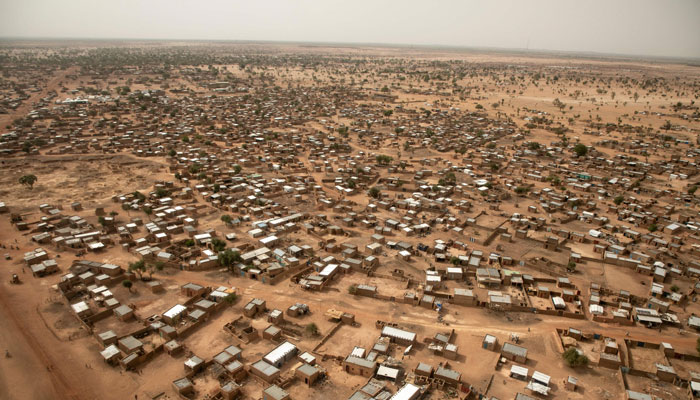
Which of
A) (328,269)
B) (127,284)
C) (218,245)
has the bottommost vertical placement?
Result: (127,284)

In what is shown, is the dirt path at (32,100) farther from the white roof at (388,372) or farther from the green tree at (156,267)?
the white roof at (388,372)

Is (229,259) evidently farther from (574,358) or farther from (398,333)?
(574,358)

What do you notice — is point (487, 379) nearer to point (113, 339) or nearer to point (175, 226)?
point (113, 339)

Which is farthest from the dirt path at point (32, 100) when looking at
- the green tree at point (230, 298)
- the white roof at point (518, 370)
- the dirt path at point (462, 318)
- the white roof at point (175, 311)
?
the white roof at point (518, 370)

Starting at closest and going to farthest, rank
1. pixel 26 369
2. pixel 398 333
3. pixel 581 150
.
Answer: pixel 26 369 → pixel 398 333 → pixel 581 150

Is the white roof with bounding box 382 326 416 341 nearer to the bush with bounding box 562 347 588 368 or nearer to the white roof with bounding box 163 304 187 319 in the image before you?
the bush with bounding box 562 347 588 368

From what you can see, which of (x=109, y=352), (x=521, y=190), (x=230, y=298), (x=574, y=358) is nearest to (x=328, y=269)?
(x=230, y=298)

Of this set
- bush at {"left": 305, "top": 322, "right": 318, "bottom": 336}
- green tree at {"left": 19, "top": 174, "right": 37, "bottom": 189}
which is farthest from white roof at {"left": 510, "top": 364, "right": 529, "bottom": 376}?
green tree at {"left": 19, "top": 174, "right": 37, "bottom": 189}
